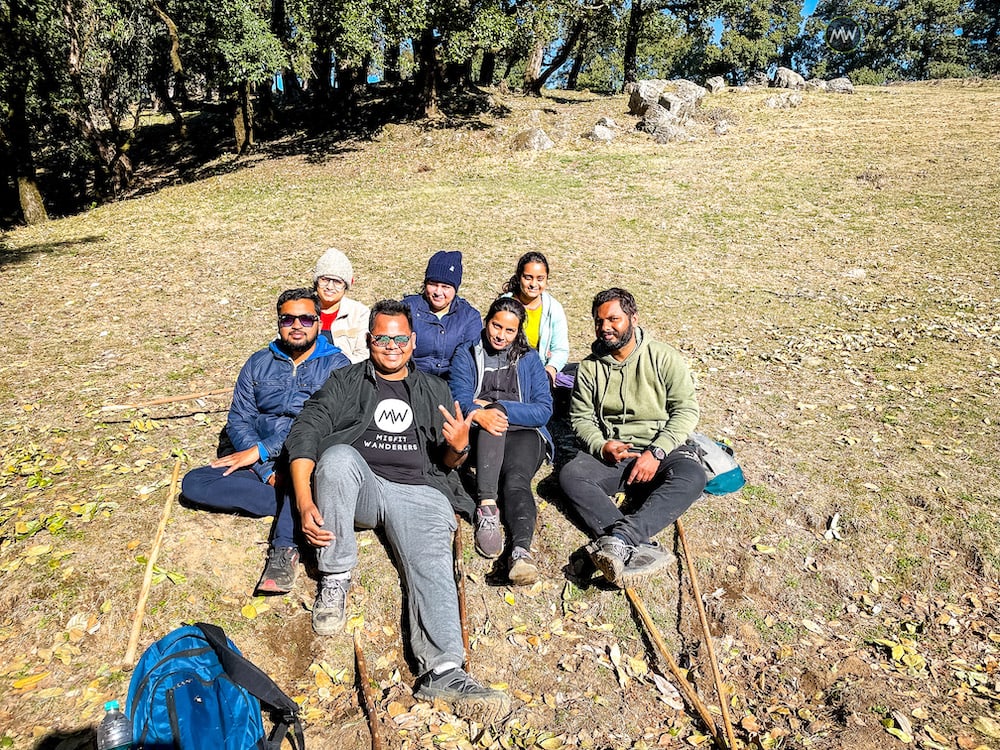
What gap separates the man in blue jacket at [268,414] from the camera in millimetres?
4855

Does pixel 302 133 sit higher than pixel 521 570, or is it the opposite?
pixel 302 133

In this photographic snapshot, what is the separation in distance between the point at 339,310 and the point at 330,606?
9.54ft

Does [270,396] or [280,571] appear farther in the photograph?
[270,396]

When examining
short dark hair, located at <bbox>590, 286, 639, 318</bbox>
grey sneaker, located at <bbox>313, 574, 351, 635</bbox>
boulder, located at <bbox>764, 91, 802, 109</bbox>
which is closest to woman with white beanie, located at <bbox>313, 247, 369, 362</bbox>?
grey sneaker, located at <bbox>313, 574, 351, 635</bbox>

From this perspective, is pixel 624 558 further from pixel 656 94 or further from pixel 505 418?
pixel 656 94

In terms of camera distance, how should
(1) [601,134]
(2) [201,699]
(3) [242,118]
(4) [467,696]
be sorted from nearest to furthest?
(2) [201,699] → (4) [467,696] → (1) [601,134] → (3) [242,118]

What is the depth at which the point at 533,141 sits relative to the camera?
21125 millimetres

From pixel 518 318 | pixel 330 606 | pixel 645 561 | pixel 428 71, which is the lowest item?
pixel 330 606

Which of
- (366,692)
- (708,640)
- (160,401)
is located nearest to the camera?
(366,692)

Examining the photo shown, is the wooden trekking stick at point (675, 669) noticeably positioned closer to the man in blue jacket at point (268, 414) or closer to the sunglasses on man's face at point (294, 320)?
the man in blue jacket at point (268, 414)

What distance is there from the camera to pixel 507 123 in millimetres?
23047

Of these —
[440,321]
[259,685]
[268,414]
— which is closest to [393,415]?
[268,414]

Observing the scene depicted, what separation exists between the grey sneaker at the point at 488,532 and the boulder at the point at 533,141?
18.3 metres

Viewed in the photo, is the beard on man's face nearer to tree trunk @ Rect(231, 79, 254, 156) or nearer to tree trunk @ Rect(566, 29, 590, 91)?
tree trunk @ Rect(231, 79, 254, 156)
